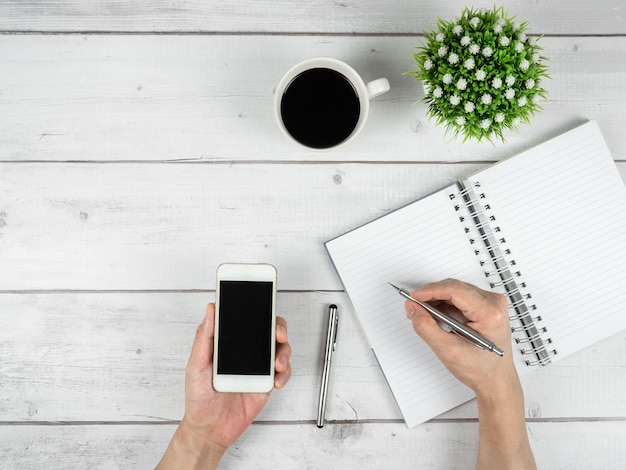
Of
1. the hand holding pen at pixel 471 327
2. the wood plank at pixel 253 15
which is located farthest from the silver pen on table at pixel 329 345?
the wood plank at pixel 253 15

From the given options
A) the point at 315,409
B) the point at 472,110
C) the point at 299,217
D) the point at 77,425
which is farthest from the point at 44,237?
the point at 472,110

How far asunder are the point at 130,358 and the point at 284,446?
0.99 ft

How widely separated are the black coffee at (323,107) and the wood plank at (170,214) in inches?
3.9

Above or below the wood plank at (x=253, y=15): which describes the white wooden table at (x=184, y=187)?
below

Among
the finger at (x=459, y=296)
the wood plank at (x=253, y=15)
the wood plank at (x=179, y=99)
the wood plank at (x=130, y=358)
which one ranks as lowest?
the wood plank at (x=130, y=358)

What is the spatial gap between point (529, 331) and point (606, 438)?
0.78 ft

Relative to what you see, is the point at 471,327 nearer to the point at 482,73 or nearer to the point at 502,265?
the point at 502,265

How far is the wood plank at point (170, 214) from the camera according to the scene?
0.89 m

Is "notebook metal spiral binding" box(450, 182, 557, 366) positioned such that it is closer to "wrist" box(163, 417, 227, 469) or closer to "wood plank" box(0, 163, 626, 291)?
"wood plank" box(0, 163, 626, 291)

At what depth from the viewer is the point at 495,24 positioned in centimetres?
74

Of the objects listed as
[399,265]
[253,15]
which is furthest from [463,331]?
[253,15]

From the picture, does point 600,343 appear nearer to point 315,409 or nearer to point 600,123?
point 600,123

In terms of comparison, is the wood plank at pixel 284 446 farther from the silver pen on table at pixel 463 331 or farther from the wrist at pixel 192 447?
the silver pen on table at pixel 463 331

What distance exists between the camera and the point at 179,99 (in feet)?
2.92
